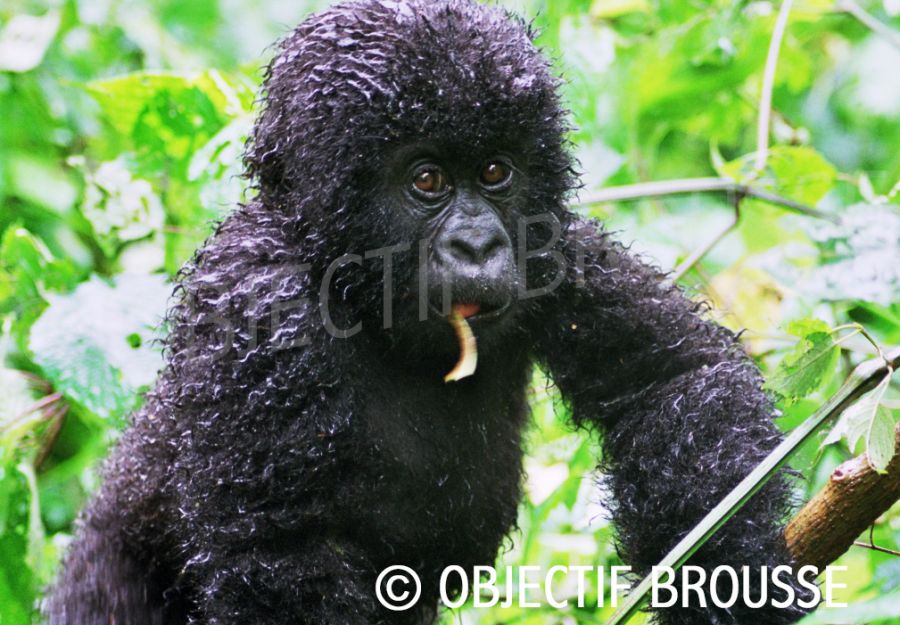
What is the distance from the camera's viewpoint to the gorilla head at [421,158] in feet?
8.75

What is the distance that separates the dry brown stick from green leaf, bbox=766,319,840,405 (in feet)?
0.59

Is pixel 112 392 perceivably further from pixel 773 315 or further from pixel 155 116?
pixel 773 315

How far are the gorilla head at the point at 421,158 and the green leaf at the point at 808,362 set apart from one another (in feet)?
2.10

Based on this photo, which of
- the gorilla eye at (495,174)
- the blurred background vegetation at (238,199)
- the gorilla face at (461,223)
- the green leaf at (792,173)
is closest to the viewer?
the gorilla face at (461,223)

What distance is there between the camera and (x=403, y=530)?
2.98 m

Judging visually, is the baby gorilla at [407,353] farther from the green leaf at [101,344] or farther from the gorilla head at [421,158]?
the green leaf at [101,344]

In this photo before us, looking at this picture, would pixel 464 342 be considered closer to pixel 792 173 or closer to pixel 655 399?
pixel 655 399

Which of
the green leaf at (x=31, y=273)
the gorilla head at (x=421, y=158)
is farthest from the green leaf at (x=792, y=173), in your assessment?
the green leaf at (x=31, y=273)

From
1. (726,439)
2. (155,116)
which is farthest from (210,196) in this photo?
(726,439)

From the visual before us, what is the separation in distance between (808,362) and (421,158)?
0.99m

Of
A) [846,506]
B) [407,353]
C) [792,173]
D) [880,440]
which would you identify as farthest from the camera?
[792,173]

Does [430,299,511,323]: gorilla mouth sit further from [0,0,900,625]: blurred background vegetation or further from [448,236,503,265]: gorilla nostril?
[0,0,900,625]: blurred background vegetation

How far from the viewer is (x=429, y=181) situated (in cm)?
273

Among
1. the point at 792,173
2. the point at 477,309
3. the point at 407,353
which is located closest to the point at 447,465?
the point at 407,353
